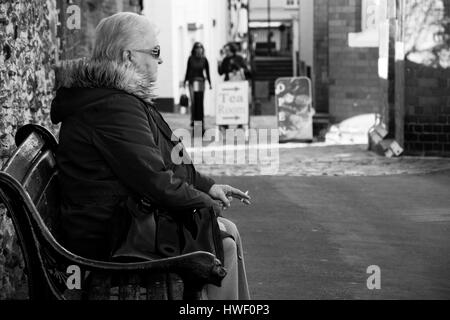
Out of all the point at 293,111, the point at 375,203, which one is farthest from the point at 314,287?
the point at 293,111

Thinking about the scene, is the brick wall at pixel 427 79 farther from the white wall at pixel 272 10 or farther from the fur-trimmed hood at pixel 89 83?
the white wall at pixel 272 10

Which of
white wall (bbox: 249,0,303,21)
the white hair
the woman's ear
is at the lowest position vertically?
the woman's ear

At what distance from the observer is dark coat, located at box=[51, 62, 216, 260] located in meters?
3.83

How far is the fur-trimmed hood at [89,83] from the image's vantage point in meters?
4.02

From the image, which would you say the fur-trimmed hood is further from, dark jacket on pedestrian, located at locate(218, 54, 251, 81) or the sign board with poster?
dark jacket on pedestrian, located at locate(218, 54, 251, 81)

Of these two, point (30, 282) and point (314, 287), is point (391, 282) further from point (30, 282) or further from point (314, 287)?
point (30, 282)

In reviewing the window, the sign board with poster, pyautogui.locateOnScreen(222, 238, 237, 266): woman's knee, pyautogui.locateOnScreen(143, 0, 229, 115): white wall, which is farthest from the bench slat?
the window

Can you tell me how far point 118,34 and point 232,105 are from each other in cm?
1534

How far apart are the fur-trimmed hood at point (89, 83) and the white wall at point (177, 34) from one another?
23.1 metres

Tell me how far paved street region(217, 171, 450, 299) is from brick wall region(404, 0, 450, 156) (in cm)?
230

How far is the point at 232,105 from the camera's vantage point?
19.4m
